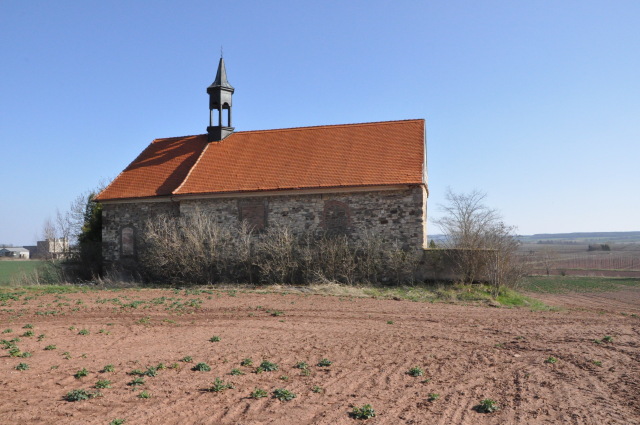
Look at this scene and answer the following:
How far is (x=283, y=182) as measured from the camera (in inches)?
842

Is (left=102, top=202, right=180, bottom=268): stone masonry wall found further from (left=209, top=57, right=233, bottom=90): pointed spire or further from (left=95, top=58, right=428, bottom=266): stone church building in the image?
(left=209, top=57, right=233, bottom=90): pointed spire

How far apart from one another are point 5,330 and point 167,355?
4.22m

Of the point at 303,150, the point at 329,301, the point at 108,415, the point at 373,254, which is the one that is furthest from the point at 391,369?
the point at 303,150

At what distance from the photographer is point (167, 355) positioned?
9.00 meters

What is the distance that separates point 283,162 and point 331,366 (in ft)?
50.4

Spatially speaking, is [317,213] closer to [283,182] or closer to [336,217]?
[336,217]

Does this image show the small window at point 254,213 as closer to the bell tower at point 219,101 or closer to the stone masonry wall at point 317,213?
the stone masonry wall at point 317,213

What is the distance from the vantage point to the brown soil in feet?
21.0

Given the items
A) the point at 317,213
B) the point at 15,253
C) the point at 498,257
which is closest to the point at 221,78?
the point at 317,213

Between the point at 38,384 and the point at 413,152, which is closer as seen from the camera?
the point at 38,384

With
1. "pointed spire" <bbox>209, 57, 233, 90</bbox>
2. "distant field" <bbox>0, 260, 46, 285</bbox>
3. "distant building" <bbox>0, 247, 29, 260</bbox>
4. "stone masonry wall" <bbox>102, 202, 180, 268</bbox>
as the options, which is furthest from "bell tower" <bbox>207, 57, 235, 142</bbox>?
"distant building" <bbox>0, 247, 29, 260</bbox>

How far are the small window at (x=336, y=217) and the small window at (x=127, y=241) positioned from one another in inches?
335

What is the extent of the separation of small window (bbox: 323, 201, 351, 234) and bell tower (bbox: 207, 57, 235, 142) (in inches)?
308

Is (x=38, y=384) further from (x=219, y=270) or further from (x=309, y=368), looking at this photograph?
(x=219, y=270)
